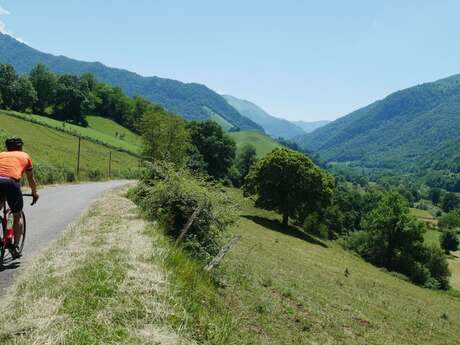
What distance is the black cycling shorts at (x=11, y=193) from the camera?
985 centimetres

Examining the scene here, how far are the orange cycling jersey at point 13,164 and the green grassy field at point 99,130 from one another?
90.5 meters

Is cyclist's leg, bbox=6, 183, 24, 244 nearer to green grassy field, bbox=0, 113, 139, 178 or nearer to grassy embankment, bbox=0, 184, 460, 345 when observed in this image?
grassy embankment, bbox=0, 184, 460, 345

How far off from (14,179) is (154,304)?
5.39 m

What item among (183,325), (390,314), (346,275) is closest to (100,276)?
(183,325)

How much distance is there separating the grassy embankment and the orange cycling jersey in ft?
7.72

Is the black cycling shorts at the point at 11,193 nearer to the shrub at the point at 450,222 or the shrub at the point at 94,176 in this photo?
the shrub at the point at 94,176

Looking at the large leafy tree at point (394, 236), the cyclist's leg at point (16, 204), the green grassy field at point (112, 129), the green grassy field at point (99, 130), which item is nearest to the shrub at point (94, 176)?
the large leafy tree at point (394, 236)

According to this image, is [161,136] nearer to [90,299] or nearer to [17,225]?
[17,225]

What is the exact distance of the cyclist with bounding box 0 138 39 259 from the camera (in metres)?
9.93

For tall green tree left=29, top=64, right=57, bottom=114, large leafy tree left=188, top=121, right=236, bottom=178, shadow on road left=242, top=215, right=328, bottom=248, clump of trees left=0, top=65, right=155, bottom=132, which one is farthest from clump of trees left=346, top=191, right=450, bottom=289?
tall green tree left=29, top=64, right=57, bottom=114

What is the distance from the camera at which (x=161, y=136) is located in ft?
255

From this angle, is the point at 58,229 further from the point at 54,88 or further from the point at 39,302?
the point at 54,88

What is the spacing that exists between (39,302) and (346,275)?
31.8m

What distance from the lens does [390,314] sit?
22.7m
